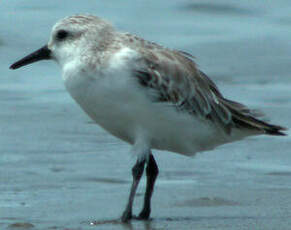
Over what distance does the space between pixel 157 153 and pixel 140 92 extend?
99.7 inches

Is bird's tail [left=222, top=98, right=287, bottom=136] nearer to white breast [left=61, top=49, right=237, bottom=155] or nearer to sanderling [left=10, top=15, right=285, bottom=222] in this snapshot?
sanderling [left=10, top=15, right=285, bottom=222]

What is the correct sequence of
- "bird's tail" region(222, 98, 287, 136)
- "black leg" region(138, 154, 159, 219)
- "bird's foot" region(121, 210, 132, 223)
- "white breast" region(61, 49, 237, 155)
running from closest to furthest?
1. "white breast" region(61, 49, 237, 155)
2. "bird's foot" region(121, 210, 132, 223)
3. "black leg" region(138, 154, 159, 219)
4. "bird's tail" region(222, 98, 287, 136)

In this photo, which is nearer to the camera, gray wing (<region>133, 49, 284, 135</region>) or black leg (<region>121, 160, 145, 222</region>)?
black leg (<region>121, 160, 145, 222</region>)

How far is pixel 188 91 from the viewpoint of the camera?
827 centimetres

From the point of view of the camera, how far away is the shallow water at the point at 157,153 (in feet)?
26.2

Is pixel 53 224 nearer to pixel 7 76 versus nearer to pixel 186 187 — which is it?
pixel 186 187

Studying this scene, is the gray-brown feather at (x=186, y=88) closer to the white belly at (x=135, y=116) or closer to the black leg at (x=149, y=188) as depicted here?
the white belly at (x=135, y=116)

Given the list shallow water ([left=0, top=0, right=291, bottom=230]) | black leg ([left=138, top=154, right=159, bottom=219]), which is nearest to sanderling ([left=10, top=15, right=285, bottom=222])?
black leg ([left=138, top=154, right=159, bottom=219])

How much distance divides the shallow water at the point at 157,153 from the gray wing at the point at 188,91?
57 centimetres

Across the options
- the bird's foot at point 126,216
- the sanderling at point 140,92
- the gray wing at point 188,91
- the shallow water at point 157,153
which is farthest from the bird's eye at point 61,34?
the bird's foot at point 126,216

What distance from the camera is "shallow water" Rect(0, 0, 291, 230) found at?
8000 millimetres

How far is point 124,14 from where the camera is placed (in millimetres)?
16125

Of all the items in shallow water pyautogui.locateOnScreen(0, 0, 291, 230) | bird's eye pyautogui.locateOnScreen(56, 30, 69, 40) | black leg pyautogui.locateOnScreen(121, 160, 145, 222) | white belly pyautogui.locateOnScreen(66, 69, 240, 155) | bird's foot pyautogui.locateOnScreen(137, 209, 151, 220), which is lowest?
shallow water pyautogui.locateOnScreen(0, 0, 291, 230)

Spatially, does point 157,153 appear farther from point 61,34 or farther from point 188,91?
point 61,34
